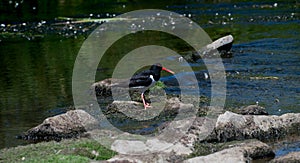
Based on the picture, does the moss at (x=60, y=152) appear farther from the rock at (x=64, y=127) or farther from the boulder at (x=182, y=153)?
the rock at (x=64, y=127)

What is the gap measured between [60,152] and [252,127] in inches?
122

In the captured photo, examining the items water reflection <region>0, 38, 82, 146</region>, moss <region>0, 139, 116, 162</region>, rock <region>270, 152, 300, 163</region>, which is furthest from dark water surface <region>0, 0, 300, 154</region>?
rock <region>270, 152, 300, 163</region>

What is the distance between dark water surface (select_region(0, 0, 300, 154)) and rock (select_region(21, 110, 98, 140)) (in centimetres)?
41

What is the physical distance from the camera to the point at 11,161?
371 inches

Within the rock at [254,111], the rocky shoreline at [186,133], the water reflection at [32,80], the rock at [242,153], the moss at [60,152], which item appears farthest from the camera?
the water reflection at [32,80]

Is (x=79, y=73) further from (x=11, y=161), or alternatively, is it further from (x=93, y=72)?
(x=11, y=161)

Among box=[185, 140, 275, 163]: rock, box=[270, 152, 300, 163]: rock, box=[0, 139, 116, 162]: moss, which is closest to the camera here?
box=[270, 152, 300, 163]: rock

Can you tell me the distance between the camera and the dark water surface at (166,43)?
44.6 feet

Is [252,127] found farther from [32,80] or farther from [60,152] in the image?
[32,80]

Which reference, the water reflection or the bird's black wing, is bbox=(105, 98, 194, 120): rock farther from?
the water reflection

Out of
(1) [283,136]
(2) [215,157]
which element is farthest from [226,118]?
(2) [215,157]

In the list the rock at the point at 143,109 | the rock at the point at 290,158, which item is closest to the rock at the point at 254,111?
the rock at the point at 143,109

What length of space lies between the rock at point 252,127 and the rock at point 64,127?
2.28 metres

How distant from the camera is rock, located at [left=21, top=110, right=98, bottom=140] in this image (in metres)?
11.1
